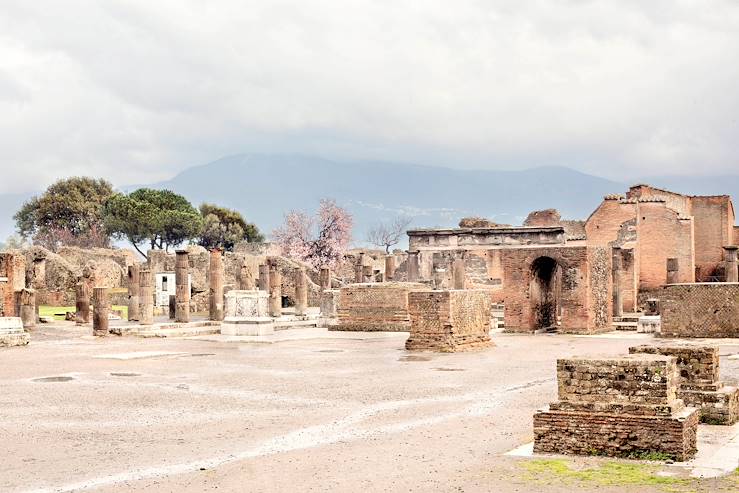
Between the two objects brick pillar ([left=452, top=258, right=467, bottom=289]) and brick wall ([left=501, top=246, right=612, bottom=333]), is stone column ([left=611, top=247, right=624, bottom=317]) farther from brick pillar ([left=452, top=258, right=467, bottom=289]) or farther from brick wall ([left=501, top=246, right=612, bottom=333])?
brick wall ([left=501, top=246, right=612, bottom=333])

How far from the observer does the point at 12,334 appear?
22.5 metres

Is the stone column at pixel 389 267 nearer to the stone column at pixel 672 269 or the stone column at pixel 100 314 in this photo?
the stone column at pixel 672 269

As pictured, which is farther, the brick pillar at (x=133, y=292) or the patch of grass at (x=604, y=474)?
the brick pillar at (x=133, y=292)

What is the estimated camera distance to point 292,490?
7.07 m

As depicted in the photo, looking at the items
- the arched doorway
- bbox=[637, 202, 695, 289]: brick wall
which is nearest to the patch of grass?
the arched doorway

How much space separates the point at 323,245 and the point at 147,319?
4313 cm

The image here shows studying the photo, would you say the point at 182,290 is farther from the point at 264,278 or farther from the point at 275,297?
the point at 264,278

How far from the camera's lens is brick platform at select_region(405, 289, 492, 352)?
20734 mm

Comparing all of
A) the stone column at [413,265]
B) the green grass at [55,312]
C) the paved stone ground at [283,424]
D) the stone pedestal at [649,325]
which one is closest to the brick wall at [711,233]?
the stone column at [413,265]

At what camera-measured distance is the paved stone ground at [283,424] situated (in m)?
7.41

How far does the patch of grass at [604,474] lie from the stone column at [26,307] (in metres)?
24.0

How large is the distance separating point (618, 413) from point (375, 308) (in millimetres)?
21556

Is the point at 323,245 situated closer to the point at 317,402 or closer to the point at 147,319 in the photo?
the point at 147,319

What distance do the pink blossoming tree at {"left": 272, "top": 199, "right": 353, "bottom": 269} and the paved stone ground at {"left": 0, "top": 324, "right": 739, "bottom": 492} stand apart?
50554mm
